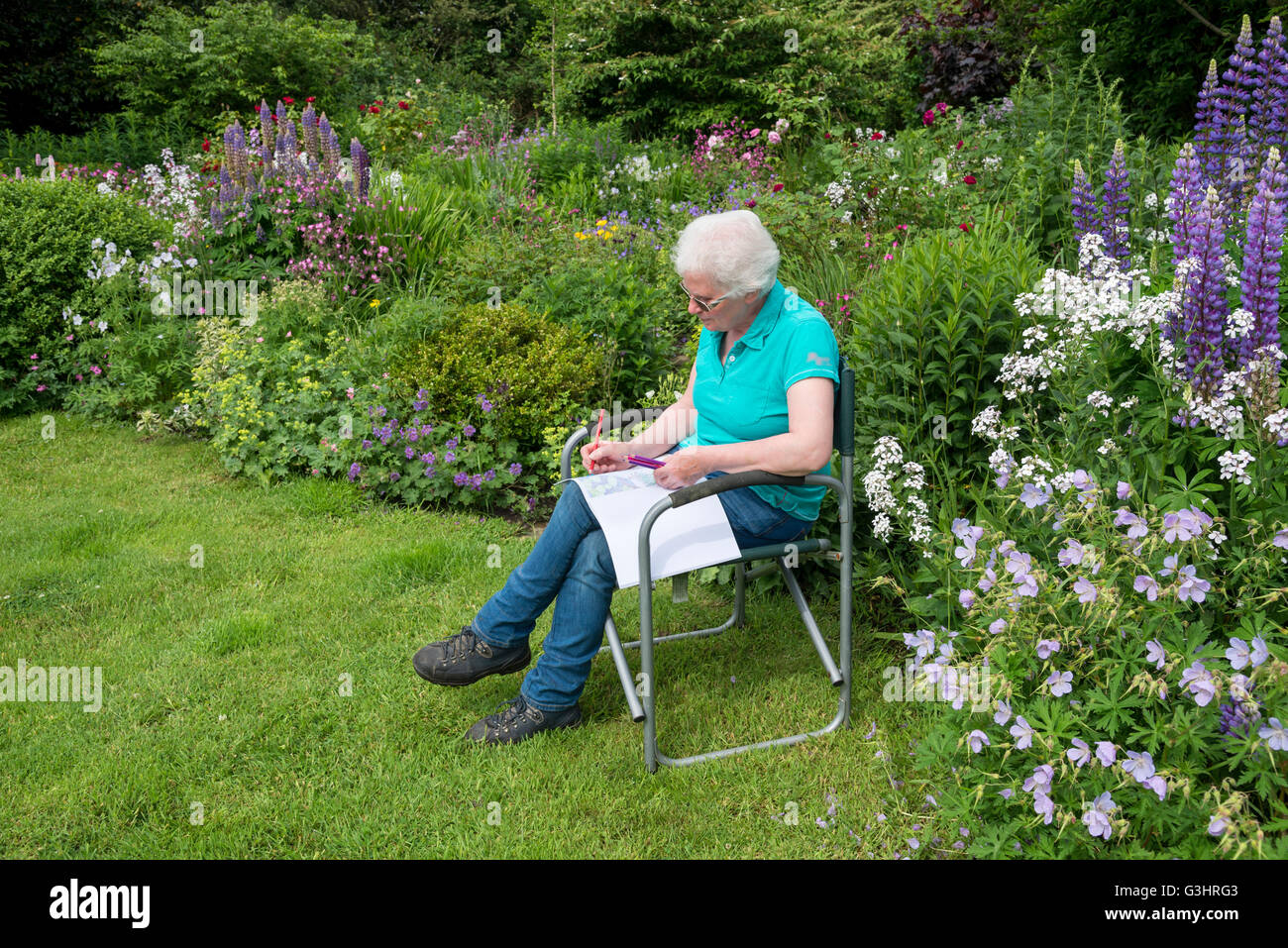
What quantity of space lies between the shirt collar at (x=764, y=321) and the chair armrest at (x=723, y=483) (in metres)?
0.39

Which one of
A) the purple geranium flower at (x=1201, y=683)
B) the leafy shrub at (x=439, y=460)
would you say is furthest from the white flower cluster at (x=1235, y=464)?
the leafy shrub at (x=439, y=460)

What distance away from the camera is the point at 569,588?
9.27 ft

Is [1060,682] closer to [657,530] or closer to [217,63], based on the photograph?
[657,530]

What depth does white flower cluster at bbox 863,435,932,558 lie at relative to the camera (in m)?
3.06

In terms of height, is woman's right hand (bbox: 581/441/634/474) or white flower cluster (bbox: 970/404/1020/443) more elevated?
white flower cluster (bbox: 970/404/1020/443)

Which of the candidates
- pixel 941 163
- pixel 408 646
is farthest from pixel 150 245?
pixel 941 163

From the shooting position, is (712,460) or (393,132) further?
(393,132)

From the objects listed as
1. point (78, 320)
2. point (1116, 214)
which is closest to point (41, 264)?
point (78, 320)

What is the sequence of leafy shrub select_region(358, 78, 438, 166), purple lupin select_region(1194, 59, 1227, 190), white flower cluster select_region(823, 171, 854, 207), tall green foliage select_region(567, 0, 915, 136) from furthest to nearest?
tall green foliage select_region(567, 0, 915, 136)
leafy shrub select_region(358, 78, 438, 166)
white flower cluster select_region(823, 171, 854, 207)
purple lupin select_region(1194, 59, 1227, 190)

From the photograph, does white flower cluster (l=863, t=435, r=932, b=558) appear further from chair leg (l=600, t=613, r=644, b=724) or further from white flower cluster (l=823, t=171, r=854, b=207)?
white flower cluster (l=823, t=171, r=854, b=207)

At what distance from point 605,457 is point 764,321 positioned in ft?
2.11

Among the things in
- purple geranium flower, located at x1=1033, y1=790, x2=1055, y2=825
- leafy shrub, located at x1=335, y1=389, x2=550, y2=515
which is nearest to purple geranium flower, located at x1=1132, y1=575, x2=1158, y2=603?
purple geranium flower, located at x1=1033, y1=790, x2=1055, y2=825

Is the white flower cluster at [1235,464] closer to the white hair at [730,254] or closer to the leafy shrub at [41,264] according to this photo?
the white hair at [730,254]

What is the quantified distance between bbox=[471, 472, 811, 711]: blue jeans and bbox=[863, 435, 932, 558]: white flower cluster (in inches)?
11.3
